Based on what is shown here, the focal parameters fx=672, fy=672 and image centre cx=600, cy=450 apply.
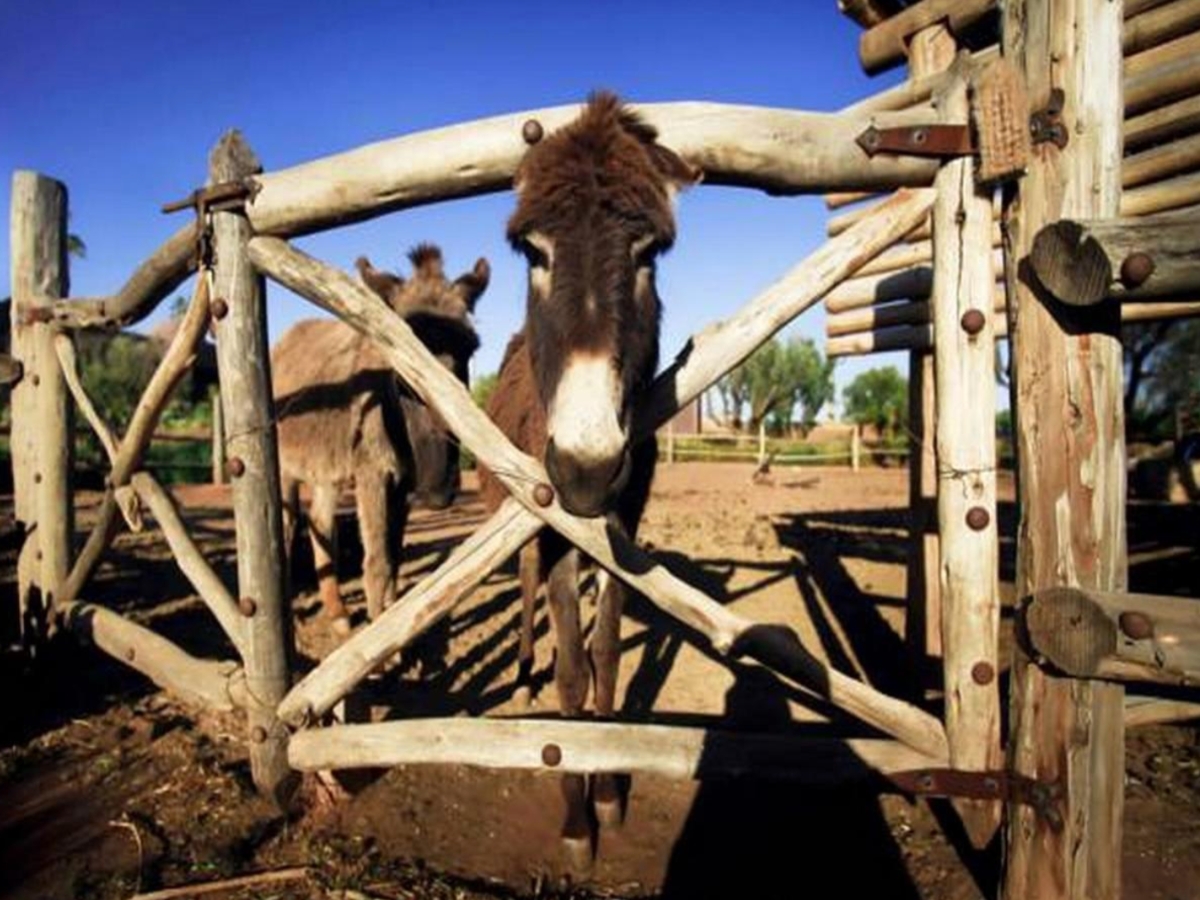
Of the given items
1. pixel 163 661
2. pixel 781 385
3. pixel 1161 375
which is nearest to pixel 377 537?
pixel 163 661

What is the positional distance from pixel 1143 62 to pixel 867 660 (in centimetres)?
407

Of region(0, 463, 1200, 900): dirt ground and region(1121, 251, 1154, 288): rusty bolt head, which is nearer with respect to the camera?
region(1121, 251, 1154, 288): rusty bolt head

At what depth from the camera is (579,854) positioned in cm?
282

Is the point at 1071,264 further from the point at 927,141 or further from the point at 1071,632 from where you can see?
the point at 1071,632

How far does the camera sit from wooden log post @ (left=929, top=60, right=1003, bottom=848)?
2.24m

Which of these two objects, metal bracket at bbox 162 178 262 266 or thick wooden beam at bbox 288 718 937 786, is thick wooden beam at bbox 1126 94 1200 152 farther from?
metal bracket at bbox 162 178 262 266

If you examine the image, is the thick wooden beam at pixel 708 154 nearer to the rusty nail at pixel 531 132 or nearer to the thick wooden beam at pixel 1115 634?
the rusty nail at pixel 531 132

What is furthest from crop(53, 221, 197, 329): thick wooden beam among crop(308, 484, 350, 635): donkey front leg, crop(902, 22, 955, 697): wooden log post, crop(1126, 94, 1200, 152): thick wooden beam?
crop(1126, 94, 1200, 152): thick wooden beam

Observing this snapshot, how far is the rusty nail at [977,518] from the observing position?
222 centimetres

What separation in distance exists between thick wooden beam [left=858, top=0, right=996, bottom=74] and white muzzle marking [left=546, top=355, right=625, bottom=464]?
3765 mm

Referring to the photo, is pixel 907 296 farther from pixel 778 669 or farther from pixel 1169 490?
pixel 1169 490

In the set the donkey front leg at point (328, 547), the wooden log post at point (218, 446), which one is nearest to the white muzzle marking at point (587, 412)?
the donkey front leg at point (328, 547)

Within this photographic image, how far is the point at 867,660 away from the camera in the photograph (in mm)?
5066

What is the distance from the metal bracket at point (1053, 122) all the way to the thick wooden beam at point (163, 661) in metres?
3.50
